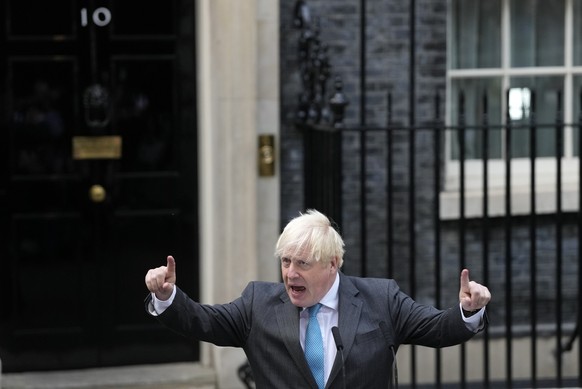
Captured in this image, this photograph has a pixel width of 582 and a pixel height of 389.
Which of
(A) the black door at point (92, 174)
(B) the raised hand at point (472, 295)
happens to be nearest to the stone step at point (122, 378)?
(A) the black door at point (92, 174)

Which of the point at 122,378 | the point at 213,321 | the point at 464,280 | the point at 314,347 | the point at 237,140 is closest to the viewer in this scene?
the point at 464,280

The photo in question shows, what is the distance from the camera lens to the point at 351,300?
479 cm

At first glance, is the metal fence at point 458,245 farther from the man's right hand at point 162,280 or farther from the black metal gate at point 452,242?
the man's right hand at point 162,280

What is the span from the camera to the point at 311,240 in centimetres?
460

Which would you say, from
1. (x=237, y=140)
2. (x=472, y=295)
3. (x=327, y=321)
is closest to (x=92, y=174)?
(x=237, y=140)

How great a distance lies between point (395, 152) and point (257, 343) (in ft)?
12.3

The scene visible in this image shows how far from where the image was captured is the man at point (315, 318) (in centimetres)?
461

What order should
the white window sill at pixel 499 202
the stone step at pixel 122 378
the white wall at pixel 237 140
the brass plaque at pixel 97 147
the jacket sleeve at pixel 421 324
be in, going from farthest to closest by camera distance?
the white window sill at pixel 499 202 → the brass plaque at pixel 97 147 → the stone step at pixel 122 378 → the white wall at pixel 237 140 → the jacket sleeve at pixel 421 324

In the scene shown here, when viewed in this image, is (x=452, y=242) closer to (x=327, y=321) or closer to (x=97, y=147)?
(x=97, y=147)

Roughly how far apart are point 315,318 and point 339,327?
88mm

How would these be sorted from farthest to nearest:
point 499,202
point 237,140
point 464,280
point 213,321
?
point 499,202
point 237,140
point 213,321
point 464,280

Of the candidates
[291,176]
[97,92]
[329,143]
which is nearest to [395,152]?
[291,176]

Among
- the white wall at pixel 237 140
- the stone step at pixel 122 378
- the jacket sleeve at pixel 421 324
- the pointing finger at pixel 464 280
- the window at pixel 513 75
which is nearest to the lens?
the pointing finger at pixel 464 280

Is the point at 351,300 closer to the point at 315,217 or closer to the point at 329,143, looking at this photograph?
the point at 315,217
